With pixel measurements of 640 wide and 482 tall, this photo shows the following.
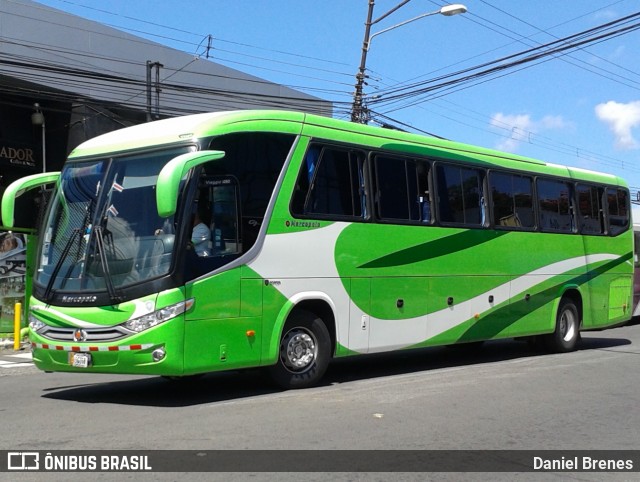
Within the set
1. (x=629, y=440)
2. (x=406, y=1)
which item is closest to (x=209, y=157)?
(x=629, y=440)

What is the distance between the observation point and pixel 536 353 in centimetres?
1481

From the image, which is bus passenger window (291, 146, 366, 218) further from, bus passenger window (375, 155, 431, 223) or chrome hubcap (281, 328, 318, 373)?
chrome hubcap (281, 328, 318, 373)

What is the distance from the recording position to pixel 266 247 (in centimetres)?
923

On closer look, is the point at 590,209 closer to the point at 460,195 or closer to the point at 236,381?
the point at 460,195

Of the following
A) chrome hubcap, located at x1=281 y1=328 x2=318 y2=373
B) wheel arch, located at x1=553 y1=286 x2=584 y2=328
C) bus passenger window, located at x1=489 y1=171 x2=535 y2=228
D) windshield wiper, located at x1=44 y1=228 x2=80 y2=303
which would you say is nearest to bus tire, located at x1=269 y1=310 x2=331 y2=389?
chrome hubcap, located at x1=281 y1=328 x2=318 y2=373

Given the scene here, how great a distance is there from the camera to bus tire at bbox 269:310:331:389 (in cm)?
957

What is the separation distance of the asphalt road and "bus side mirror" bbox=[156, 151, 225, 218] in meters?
Result: 2.18

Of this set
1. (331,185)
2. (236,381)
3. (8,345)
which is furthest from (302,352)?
(8,345)

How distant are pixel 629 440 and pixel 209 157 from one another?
5222 millimetres

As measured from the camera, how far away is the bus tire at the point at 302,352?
31.4 ft

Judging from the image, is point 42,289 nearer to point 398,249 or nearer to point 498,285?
point 398,249

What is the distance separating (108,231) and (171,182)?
4.50 ft

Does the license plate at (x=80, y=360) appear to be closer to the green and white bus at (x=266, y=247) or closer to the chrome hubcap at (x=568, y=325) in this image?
the green and white bus at (x=266, y=247)

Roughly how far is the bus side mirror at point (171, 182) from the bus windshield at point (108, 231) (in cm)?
70
